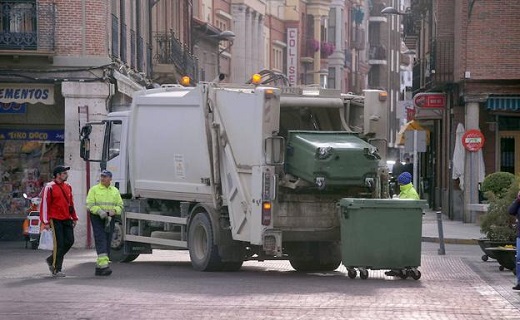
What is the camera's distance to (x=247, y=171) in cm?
2177

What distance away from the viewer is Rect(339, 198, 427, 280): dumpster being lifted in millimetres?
21047

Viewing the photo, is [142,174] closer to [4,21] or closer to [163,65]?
[4,21]

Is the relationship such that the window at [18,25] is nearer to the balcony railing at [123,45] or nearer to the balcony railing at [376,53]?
the balcony railing at [123,45]

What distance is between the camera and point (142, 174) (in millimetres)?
24844

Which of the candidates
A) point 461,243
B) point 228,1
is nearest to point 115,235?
point 461,243

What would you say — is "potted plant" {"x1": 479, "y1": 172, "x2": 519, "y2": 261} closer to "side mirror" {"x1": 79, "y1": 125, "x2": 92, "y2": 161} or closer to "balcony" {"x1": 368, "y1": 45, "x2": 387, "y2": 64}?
"side mirror" {"x1": 79, "y1": 125, "x2": 92, "y2": 161}

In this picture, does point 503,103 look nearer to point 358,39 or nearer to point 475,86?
point 475,86

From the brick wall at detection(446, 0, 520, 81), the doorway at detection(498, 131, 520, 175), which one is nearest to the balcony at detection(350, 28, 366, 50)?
the doorway at detection(498, 131, 520, 175)

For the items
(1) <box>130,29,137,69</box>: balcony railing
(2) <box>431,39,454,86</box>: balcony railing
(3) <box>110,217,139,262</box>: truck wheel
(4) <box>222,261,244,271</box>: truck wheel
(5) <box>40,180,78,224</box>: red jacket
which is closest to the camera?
(5) <box>40,180,78,224</box>: red jacket

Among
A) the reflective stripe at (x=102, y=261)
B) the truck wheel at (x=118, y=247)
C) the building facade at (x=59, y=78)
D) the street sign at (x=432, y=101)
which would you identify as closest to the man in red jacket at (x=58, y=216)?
the reflective stripe at (x=102, y=261)

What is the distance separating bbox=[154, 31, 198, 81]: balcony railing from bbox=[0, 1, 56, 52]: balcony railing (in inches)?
480

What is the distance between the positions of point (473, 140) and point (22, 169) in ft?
40.6

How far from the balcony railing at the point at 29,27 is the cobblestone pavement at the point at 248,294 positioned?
22.6ft

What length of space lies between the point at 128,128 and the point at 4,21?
735 centimetres
